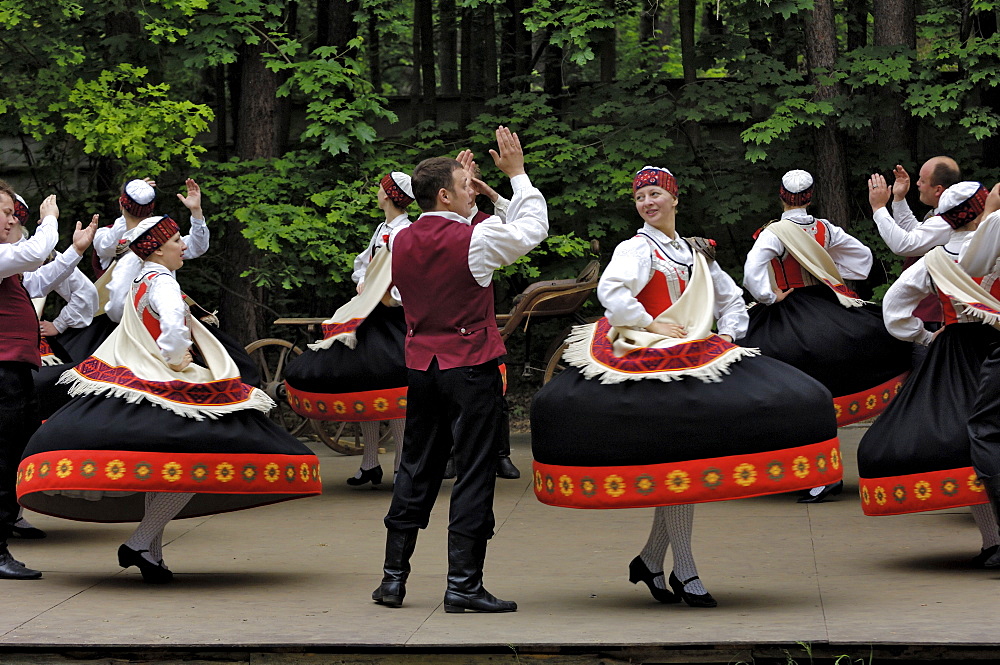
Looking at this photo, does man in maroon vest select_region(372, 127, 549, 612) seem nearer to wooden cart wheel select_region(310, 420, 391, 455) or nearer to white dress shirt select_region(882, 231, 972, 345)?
white dress shirt select_region(882, 231, 972, 345)

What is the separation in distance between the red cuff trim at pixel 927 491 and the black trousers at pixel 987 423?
9 cm

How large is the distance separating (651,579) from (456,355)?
1233mm

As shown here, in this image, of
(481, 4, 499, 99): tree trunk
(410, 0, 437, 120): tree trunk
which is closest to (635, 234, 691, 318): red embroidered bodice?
(410, 0, 437, 120): tree trunk

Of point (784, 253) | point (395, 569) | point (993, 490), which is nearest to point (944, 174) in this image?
point (784, 253)

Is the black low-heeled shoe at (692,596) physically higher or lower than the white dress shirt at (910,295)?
lower

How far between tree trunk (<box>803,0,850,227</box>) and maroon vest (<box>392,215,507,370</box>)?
7576 millimetres

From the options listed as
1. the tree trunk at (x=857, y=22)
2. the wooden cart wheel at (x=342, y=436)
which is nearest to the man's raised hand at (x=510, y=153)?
the wooden cart wheel at (x=342, y=436)

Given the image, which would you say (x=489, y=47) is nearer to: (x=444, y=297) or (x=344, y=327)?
(x=344, y=327)

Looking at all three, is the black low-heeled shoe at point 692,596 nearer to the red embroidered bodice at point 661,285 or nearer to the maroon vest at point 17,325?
the red embroidered bodice at point 661,285

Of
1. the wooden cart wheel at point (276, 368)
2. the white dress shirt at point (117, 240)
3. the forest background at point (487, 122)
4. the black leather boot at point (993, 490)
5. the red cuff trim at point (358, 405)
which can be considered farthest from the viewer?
the forest background at point (487, 122)

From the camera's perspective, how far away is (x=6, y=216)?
6316 mm

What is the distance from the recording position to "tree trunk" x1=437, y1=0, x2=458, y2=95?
1575 cm

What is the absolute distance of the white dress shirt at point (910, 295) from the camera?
243 inches

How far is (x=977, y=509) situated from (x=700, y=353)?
1.76 metres
